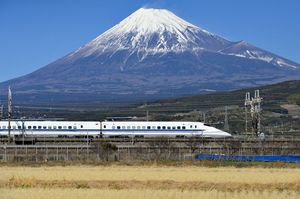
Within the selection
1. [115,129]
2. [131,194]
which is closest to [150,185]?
[131,194]

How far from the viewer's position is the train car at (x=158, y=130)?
278 ft

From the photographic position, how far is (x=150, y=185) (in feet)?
110

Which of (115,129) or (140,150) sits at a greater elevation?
(115,129)

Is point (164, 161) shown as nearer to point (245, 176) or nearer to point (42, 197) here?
point (245, 176)

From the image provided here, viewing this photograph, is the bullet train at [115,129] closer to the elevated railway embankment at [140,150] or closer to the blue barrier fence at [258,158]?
the elevated railway embankment at [140,150]

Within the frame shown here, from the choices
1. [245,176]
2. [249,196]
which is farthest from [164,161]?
[249,196]

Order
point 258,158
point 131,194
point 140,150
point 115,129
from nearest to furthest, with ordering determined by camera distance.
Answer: point 131,194 < point 258,158 < point 140,150 < point 115,129

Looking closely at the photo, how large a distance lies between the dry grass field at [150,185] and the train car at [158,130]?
1668 inches

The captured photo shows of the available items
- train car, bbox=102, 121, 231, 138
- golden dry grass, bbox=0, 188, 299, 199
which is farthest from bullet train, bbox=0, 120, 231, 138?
golden dry grass, bbox=0, 188, 299, 199

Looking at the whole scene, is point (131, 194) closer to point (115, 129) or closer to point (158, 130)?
point (158, 130)

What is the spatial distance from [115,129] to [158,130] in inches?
194

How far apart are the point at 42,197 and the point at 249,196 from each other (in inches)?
287

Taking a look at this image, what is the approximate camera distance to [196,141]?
72938 mm

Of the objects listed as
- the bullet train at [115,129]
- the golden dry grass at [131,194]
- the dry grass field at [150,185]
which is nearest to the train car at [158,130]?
the bullet train at [115,129]
